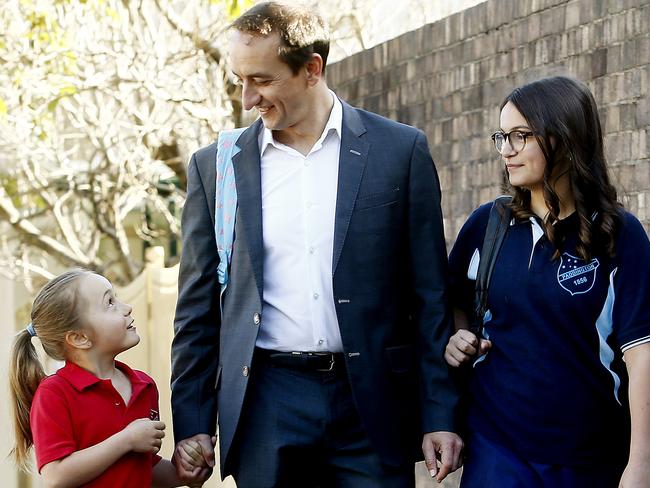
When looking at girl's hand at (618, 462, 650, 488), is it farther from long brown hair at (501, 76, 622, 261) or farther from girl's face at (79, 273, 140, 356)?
girl's face at (79, 273, 140, 356)

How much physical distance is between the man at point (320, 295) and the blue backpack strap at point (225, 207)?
0.12ft

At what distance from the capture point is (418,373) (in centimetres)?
416

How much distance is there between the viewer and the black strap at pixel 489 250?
395 cm

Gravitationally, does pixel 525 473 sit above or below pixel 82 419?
below

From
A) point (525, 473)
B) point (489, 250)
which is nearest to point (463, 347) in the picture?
point (489, 250)

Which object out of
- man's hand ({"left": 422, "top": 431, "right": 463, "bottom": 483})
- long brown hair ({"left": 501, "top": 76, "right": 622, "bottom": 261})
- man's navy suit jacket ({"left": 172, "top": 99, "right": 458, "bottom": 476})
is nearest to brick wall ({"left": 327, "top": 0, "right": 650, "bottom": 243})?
long brown hair ({"left": 501, "top": 76, "right": 622, "bottom": 261})

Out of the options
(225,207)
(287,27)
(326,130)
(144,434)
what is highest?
(287,27)

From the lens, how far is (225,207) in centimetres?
422

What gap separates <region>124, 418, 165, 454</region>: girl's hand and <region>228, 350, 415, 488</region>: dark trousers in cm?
31

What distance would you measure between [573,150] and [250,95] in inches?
42.3

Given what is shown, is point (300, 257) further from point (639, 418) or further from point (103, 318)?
point (639, 418)

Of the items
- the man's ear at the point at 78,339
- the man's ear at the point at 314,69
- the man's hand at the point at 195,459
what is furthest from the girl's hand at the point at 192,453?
the man's ear at the point at 314,69

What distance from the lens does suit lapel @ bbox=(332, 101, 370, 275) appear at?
159 inches

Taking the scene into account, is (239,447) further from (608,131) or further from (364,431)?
(608,131)
